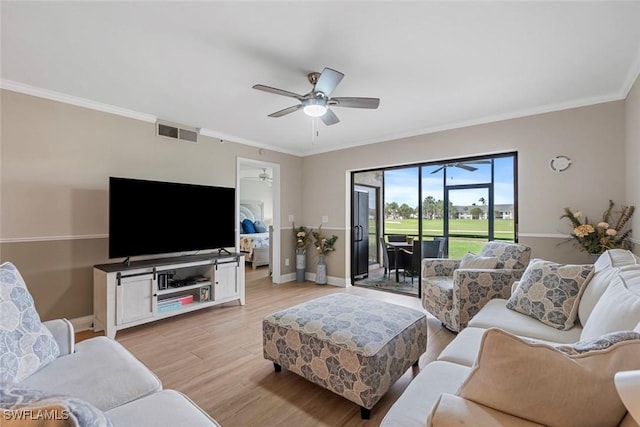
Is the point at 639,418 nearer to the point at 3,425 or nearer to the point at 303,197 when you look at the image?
the point at 3,425

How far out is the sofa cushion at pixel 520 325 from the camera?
175cm

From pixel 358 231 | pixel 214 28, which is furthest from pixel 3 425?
pixel 358 231

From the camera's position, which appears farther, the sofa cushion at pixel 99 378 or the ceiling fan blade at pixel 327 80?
the ceiling fan blade at pixel 327 80

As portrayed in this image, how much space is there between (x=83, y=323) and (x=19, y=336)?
2.22 meters

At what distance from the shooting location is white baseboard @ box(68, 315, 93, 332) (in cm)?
311

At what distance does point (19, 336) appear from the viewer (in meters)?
1.37

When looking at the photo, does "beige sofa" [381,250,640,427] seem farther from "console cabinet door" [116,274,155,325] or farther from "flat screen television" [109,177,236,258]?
"flat screen television" [109,177,236,258]

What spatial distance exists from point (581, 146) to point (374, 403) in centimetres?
350

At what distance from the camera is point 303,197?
18.9 feet

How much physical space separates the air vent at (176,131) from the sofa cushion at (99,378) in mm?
2966

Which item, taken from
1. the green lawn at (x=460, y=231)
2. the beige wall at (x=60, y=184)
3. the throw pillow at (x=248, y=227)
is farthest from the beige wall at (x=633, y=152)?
the throw pillow at (x=248, y=227)

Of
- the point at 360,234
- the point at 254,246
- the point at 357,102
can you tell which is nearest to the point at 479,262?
the point at 357,102

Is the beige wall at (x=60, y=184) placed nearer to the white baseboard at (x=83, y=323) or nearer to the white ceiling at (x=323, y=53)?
the white baseboard at (x=83, y=323)

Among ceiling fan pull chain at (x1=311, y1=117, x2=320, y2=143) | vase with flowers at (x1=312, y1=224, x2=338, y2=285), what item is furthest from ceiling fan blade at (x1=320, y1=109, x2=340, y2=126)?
vase with flowers at (x1=312, y1=224, x2=338, y2=285)
